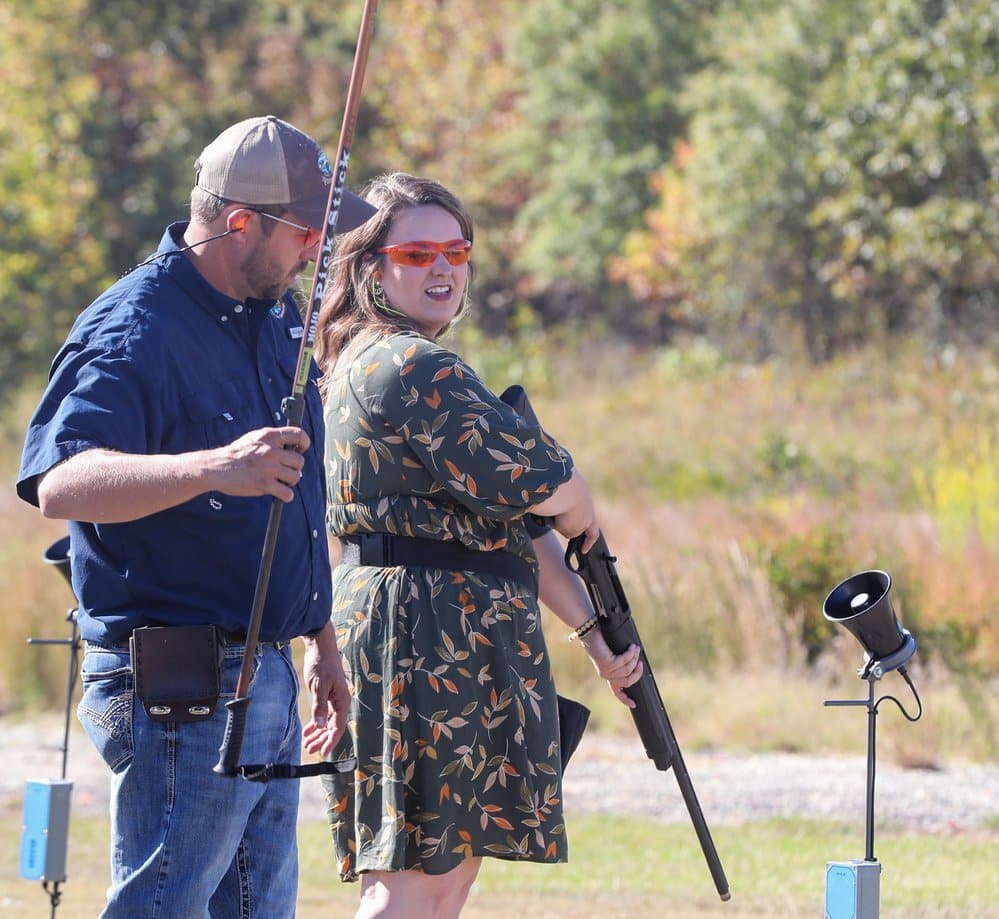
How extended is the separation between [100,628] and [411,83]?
3243 centimetres

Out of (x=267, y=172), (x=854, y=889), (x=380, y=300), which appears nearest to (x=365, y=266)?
(x=380, y=300)

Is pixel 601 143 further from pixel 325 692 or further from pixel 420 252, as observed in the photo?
pixel 325 692

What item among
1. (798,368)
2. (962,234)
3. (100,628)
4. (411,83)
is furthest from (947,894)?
(411,83)

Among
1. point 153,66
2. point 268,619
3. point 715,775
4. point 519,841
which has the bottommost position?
point 715,775

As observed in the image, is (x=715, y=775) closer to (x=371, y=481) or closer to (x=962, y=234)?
(x=371, y=481)

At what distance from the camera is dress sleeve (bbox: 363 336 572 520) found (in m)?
3.60

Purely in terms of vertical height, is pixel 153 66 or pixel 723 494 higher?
pixel 153 66

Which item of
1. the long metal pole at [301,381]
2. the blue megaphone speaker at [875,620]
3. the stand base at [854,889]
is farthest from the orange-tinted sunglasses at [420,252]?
the stand base at [854,889]

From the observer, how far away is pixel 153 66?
102 ft

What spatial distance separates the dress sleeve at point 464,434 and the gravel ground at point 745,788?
15.0ft

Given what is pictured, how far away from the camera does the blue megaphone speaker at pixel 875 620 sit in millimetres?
4188

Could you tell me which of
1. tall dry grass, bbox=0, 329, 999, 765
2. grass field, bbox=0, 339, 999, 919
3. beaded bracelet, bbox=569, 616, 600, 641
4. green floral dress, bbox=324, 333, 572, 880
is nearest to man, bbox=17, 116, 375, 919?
green floral dress, bbox=324, 333, 572, 880

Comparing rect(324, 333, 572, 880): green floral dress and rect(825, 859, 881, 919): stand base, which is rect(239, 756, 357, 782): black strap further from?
rect(825, 859, 881, 919): stand base

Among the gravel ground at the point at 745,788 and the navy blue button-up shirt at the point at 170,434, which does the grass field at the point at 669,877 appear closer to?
the gravel ground at the point at 745,788
